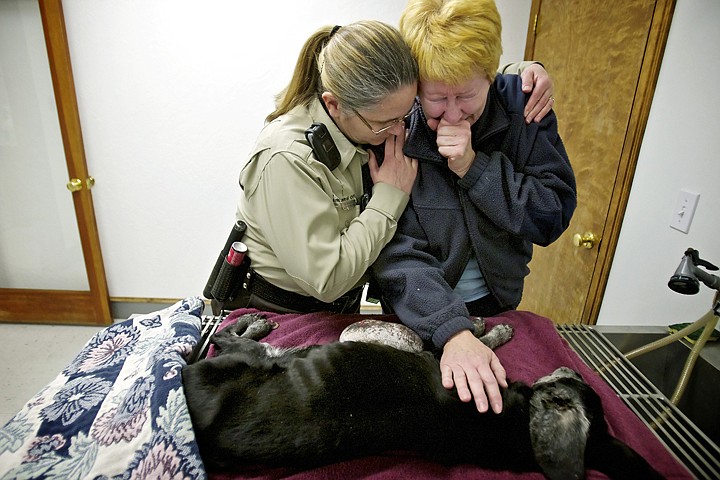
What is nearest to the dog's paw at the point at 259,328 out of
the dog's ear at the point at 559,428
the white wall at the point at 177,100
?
the dog's ear at the point at 559,428

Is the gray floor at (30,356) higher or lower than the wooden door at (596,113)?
lower

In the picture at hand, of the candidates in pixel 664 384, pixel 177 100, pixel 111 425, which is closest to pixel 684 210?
pixel 664 384

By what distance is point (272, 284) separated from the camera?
131 centimetres

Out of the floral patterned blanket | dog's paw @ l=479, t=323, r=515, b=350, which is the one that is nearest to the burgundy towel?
dog's paw @ l=479, t=323, r=515, b=350

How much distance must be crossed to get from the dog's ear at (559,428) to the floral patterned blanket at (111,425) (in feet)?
2.38

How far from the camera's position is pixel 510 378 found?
1094 millimetres

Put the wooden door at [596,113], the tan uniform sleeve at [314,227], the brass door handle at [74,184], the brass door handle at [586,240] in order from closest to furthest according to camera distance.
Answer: the tan uniform sleeve at [314,227], the wooden door at [596,113], the brass door handle at [586,240], the brass door handle at [74,184]

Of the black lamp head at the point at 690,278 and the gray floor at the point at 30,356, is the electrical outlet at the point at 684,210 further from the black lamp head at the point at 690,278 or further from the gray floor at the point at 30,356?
the gray floor at the point at 30,356

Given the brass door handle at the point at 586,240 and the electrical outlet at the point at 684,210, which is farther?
the brass door handle at the point at 586,240

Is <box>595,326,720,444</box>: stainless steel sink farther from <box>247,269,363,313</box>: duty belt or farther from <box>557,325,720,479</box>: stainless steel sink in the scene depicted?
<box>247,269,363,313</box>: duty belt

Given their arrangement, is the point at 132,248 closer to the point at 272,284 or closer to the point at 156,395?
the point at 272,284

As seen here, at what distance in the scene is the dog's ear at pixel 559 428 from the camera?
870 millimetres

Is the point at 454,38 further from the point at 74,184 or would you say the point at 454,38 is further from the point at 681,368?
the point at 74,184

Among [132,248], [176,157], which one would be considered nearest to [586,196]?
[176,157]
